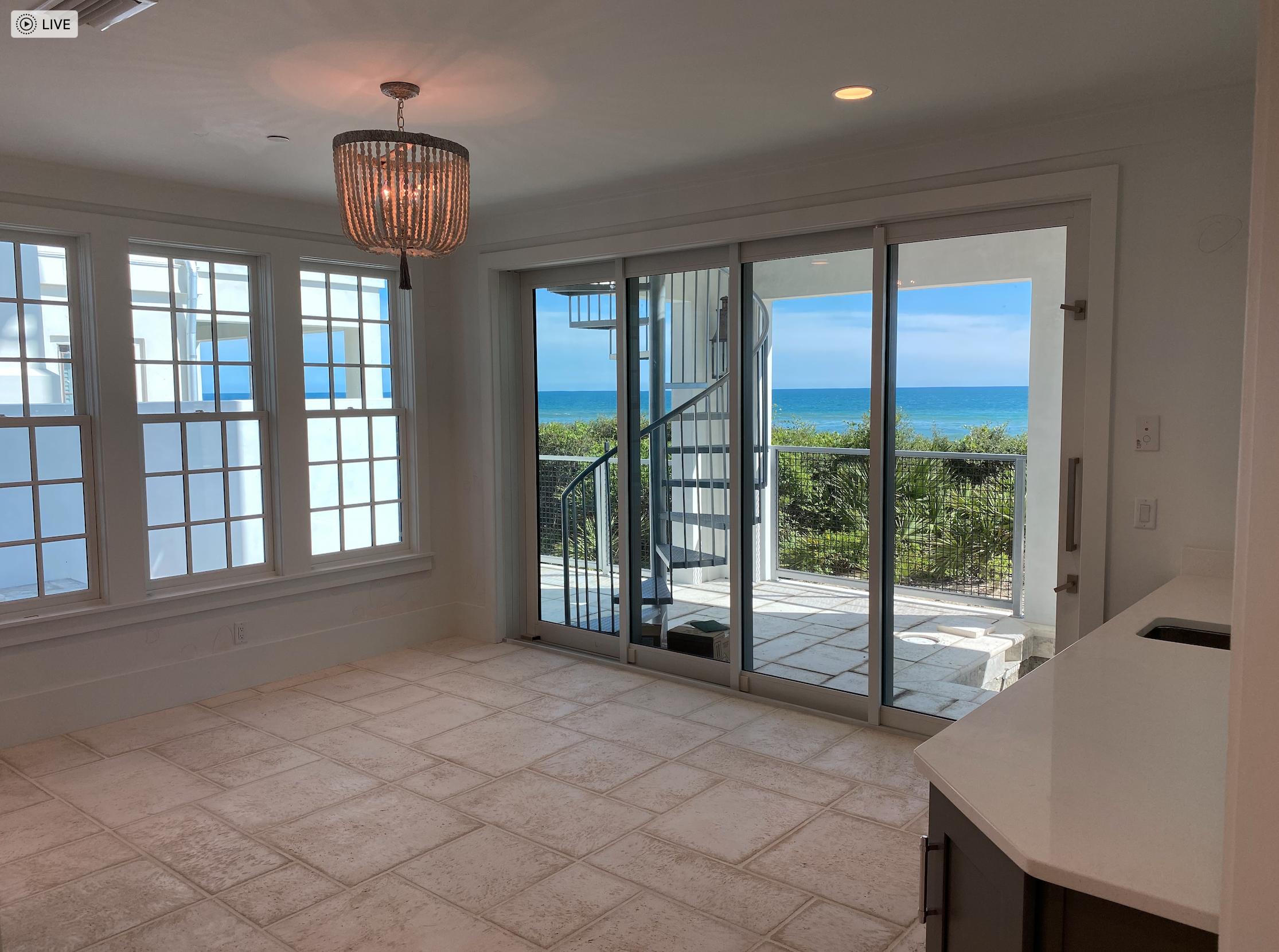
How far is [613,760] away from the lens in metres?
3.79

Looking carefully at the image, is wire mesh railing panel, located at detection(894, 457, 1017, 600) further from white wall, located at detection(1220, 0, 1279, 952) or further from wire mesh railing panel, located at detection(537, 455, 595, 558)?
white wall, located at detection(1220, 0, 1279, 952)

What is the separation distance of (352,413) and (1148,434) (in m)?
4.15

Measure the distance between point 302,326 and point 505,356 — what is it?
3.88 ft

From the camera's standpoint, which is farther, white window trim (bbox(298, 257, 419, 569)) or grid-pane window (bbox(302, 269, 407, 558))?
white window trim (bbox(298, 257, 419, 569))

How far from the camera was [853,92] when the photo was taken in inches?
124

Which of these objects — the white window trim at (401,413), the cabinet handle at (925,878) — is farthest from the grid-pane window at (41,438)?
the cabinet handle at (925,878)

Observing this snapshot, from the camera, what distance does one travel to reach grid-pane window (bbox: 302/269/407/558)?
5215 millimetres

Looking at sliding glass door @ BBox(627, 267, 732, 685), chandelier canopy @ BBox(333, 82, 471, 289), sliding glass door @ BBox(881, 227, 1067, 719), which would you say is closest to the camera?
chandelier canopy @ BBox(333, 82, 471, 289)

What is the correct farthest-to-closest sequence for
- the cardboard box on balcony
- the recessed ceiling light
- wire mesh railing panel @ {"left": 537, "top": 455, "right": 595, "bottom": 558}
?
wire mesh railing panel @ {"left": 537, "top": 455, "right": 595, "bottom": 558}
the cardboard box on balcony
the recessed ceiling light

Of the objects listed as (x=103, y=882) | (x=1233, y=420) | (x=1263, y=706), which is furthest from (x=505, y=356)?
(x=1263, y=706)

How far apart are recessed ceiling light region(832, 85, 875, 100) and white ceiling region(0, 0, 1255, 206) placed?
1.6 inches

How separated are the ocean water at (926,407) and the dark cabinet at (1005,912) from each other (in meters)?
2.49

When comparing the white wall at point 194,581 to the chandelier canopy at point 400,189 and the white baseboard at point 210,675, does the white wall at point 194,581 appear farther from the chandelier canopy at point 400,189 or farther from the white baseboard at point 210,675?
the chandelier canopy at point 400,189

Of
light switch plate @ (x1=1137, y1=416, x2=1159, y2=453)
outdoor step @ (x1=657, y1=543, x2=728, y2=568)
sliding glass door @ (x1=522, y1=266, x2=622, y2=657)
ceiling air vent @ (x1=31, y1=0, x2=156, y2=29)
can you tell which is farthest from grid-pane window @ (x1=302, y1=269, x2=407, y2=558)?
light switch plate @ (x1=1137, y1=416, x2=1159, y2=453)
